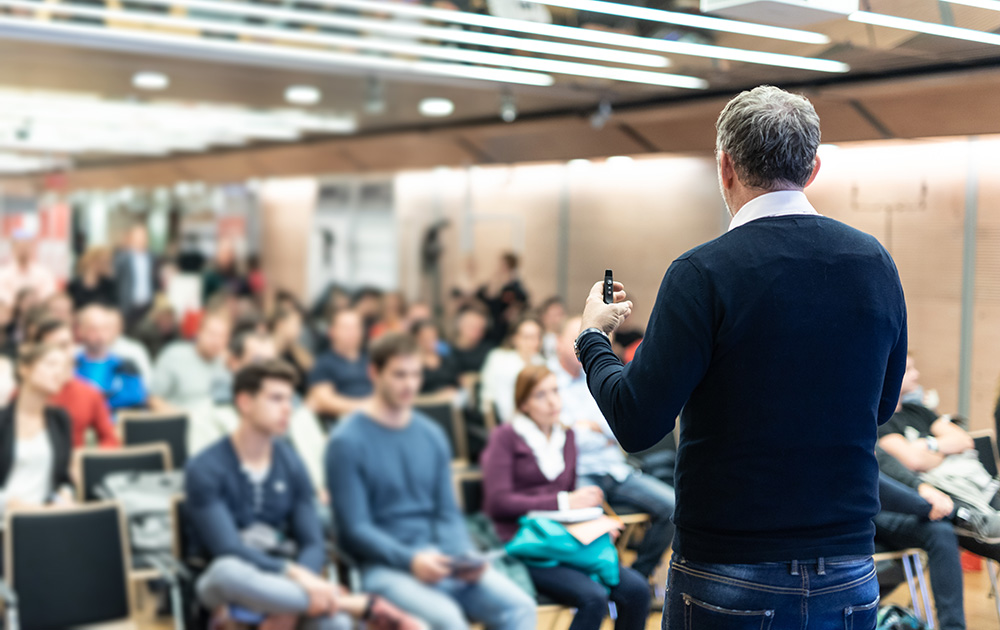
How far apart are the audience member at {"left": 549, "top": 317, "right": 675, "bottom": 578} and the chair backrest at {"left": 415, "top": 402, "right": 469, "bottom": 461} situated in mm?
3514

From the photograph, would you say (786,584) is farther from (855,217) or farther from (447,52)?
(447,52)

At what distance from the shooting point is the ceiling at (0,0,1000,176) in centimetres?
183

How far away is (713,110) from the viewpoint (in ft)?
6.74

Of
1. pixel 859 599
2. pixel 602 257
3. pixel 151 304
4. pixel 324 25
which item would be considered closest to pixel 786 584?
pixel 859 599

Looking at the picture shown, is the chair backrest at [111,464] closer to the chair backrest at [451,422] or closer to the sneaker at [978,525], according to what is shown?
the chair backrest at [451,422]

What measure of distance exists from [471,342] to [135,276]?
4.49 meters

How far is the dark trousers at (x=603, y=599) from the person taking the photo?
223 centimetres

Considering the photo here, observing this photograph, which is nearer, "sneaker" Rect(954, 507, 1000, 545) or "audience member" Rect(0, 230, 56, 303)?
"sneaker" Rect(954, 507, 1000, 545)

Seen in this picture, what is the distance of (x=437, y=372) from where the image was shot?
7.41m

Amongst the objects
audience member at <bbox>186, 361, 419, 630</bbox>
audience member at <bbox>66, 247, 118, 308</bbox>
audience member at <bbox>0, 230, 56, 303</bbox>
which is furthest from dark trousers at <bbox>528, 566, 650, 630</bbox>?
audience member at <bbox>66, 247, 118, 308</bbox>

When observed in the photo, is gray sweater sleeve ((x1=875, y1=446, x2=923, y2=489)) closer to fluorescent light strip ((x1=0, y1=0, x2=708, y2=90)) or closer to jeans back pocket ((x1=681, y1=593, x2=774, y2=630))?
jeans back pocket ((x1=681, y1=593, x2=774, y2=630))

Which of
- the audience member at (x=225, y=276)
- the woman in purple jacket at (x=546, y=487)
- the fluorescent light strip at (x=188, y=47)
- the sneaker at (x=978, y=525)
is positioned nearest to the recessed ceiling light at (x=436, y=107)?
the fluorescent light strip at (x=188, y=47)

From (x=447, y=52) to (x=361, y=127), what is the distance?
221 inches

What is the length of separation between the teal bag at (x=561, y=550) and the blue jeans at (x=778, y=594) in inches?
25.0
